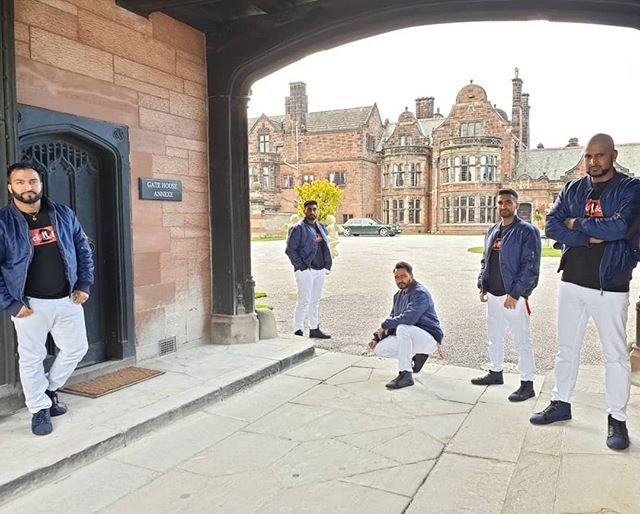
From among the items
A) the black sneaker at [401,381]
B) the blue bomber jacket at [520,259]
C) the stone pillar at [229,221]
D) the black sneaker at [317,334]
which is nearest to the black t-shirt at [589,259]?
the blue bomber jacket at [520,259]

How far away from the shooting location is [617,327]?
383 centimetres

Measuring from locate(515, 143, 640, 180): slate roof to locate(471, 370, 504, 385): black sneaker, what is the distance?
42282 mm

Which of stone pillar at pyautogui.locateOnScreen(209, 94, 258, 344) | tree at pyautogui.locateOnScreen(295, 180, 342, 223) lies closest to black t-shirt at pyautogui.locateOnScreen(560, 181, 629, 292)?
stone pillar at pyautogui.locateOnScreen(209, 94, 258, 344)

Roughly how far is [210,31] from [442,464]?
5410 millimetres

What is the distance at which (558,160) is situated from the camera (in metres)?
46.0

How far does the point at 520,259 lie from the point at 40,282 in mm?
3897

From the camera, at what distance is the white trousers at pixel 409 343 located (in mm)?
5375

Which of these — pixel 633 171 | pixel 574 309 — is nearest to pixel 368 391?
pixel 574 309

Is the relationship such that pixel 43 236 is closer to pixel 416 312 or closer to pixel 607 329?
pixel 416 312

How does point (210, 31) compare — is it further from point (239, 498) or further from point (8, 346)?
point (239, 498)

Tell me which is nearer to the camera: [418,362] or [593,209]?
[593,209]

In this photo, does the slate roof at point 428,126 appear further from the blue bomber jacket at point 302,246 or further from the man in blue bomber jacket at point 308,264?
the blue bomber jacket at point 302,246

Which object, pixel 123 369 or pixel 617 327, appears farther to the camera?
pixel 123 369

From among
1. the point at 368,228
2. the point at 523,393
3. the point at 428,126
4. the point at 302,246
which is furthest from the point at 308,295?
the point at 428,126
